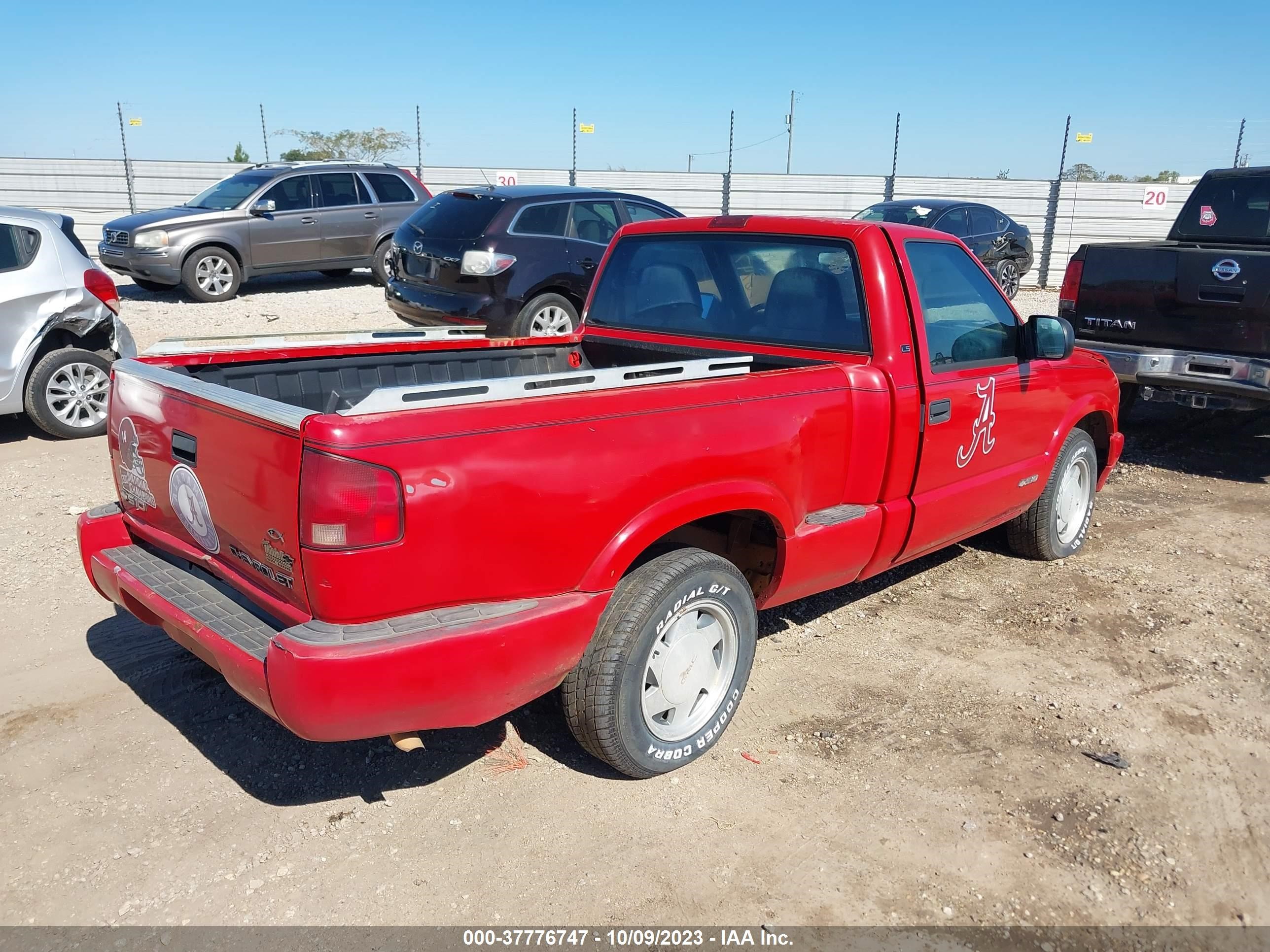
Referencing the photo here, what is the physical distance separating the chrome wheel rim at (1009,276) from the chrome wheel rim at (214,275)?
12587 millimetres

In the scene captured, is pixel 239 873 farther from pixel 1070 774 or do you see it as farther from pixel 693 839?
pixel 1070 774

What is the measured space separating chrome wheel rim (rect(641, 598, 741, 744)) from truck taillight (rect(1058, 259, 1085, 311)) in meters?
5.27

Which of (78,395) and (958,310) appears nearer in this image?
(958,310)

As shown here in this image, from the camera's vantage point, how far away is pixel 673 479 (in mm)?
3031

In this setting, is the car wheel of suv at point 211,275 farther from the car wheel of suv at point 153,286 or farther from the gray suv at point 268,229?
the car wheel of suv at point 153,286

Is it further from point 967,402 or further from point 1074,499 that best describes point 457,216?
point 967,402

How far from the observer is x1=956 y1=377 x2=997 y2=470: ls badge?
165 inches

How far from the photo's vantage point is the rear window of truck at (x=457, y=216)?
9188mm

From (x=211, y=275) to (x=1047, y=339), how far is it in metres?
11.8

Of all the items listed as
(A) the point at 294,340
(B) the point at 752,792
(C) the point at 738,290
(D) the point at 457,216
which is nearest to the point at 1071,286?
(C) the point at 738,290

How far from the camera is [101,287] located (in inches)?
285

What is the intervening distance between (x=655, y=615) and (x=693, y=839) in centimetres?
69

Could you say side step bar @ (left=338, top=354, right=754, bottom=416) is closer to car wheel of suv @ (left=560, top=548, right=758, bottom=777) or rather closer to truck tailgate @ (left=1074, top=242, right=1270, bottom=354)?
car wheel of suv @ (left=560, top=548, right=758, bottom=777)

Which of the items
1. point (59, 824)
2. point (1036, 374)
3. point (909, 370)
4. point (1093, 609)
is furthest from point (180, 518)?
point (1093, 609)
